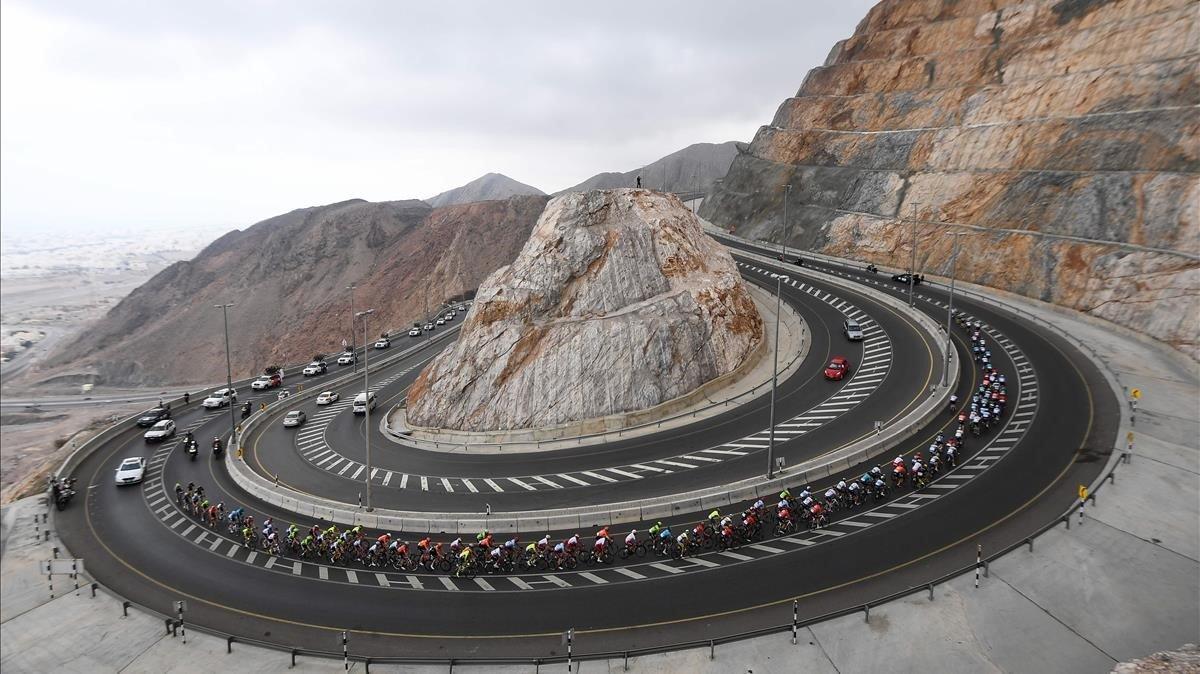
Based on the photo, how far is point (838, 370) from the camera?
43094 mm

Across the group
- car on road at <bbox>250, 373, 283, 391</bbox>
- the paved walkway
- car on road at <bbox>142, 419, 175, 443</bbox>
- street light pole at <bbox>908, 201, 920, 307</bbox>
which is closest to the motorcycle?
car on road at <bbox>142, 419, 175, 443</bbox>

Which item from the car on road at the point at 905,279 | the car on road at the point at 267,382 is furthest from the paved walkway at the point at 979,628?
the car on road at the point at 905,279

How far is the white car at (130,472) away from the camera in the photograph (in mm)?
34953

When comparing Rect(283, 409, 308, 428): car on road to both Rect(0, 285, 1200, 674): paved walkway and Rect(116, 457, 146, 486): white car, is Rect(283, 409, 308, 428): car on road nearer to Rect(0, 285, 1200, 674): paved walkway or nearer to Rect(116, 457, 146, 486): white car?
Rect(116, 457, 146, 486): white car

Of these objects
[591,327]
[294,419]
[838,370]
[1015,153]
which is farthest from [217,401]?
[1015,153]

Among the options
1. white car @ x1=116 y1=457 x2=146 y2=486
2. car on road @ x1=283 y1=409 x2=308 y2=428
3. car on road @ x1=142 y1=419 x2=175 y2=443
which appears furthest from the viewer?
car on road @ x1=283 y1=409 x2=308 y2=428

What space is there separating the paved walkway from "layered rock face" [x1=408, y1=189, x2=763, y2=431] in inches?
899

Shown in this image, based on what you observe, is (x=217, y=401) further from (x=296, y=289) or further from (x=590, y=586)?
(x=296, y=289)

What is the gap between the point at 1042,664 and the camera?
1658cm

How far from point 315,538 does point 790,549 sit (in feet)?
65.4

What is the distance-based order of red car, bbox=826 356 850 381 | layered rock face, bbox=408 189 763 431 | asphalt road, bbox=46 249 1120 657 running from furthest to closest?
red car, bbox=826 356 850 381, layered rock face, bbox=408 189 763 431, asphalt road, bbox=46 249 1120 657

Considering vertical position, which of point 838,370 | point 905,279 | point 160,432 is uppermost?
point 905,279

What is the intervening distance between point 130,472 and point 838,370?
154 ft

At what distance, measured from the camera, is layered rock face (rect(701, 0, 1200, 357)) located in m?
50.8
